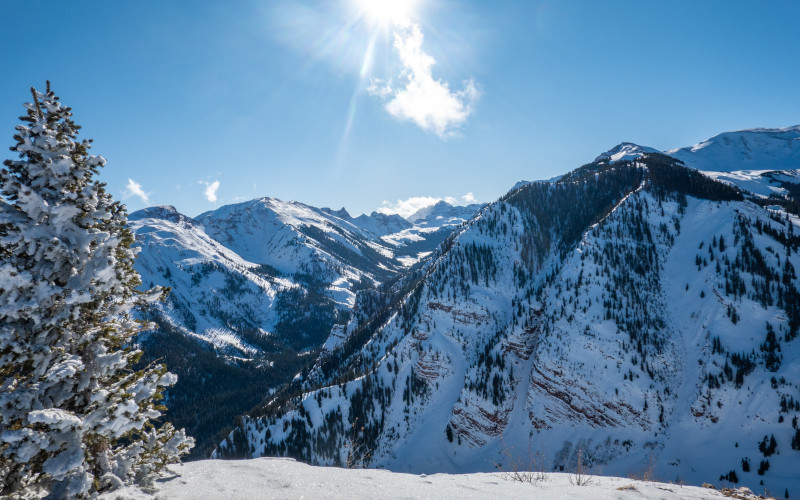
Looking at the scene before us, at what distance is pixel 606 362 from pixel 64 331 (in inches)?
2542

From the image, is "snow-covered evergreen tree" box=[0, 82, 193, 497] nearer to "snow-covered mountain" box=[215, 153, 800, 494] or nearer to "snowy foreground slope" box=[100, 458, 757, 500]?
"snowy foreground slope" box=[100, 458, 757, 500]

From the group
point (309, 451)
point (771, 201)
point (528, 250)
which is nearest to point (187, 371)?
point (309, 451)

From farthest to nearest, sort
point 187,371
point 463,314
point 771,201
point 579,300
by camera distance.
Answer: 1. point 187,371
2. point 771,201
3. point 463,314
4. point 579,300

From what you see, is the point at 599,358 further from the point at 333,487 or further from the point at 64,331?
the point at 64,331

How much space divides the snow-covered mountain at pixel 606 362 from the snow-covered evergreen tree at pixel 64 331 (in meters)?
35.9

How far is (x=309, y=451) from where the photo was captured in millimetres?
65812

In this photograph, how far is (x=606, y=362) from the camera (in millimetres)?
53562

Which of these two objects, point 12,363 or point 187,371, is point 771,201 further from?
point 187,371

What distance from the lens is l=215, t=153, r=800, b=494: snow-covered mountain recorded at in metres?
44.7

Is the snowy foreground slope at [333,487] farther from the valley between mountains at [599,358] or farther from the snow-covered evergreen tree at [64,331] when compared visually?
the valley between mountains at [599,358]

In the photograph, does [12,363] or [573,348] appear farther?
[573,348]

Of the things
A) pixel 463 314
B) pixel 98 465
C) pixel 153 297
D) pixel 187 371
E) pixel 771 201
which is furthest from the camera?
pixel 187 371

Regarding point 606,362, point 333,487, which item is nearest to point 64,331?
point 333,487

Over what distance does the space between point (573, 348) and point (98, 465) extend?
63.1 m
